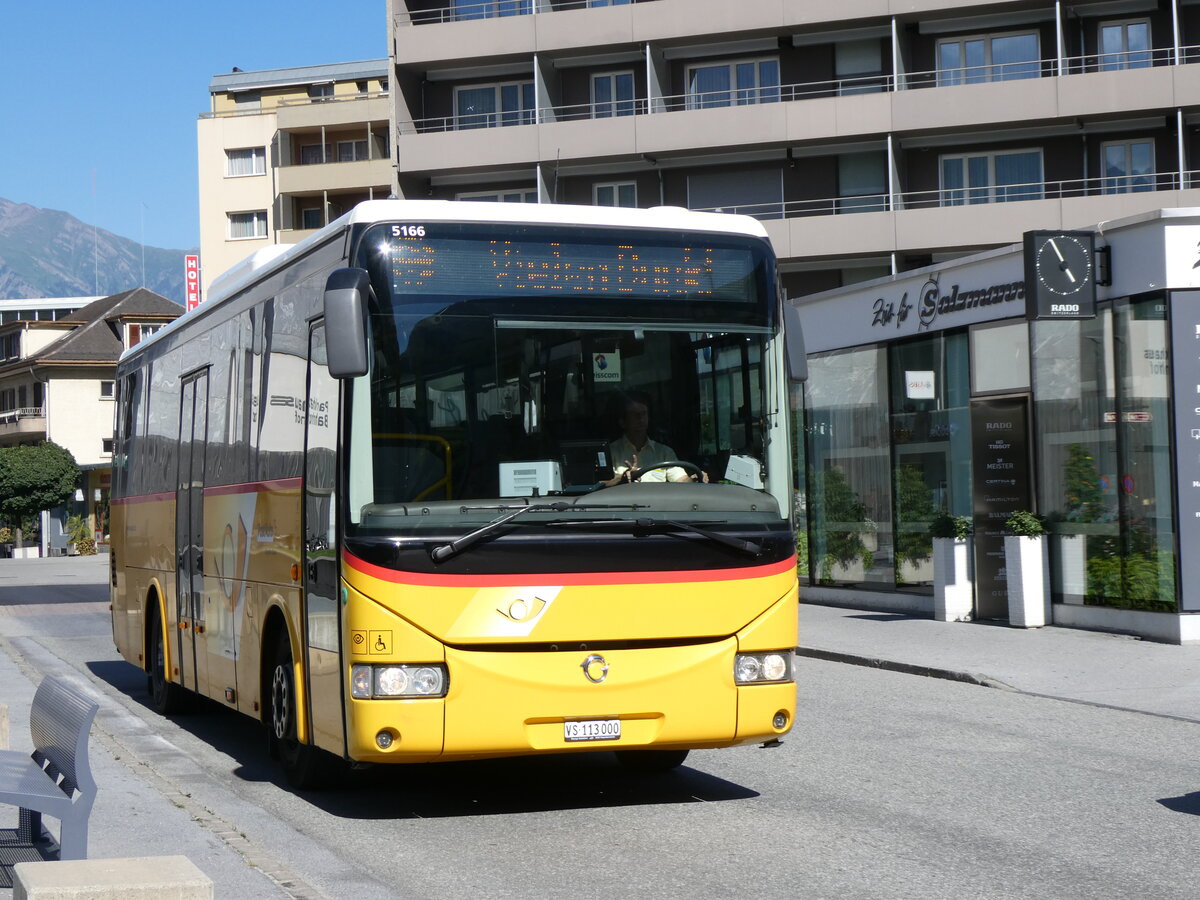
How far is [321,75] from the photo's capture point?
260 feet

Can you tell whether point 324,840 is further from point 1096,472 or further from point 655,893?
point 1096,472

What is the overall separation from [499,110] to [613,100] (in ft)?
11.9

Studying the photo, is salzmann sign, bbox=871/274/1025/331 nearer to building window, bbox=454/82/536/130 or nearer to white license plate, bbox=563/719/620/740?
white license plate, bbox=563/719/620/740

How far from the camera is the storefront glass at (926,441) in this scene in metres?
20.8

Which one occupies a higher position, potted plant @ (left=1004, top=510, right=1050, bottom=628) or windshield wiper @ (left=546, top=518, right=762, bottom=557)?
windshield wiper @ (left=546, top=518, right=762, bottom=557)

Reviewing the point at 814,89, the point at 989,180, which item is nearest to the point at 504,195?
the point at 814,89

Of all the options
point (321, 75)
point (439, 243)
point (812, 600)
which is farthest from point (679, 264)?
point (321, 75)

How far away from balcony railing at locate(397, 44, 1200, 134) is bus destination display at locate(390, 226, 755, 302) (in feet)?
117

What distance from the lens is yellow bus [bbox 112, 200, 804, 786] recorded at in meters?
7.85

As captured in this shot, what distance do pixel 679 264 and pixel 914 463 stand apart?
1379 cm

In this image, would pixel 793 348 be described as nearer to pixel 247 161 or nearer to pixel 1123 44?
pixel 1123 44

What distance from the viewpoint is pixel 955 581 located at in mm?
20359

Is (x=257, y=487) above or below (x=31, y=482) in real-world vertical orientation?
above

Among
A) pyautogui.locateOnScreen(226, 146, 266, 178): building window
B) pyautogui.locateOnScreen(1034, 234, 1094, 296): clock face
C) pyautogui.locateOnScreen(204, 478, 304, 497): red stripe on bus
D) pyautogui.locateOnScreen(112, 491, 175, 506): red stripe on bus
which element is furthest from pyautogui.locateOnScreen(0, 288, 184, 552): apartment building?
pyautogui.locateOnScreen(204, 478, 304, 497): red stripe on bus
